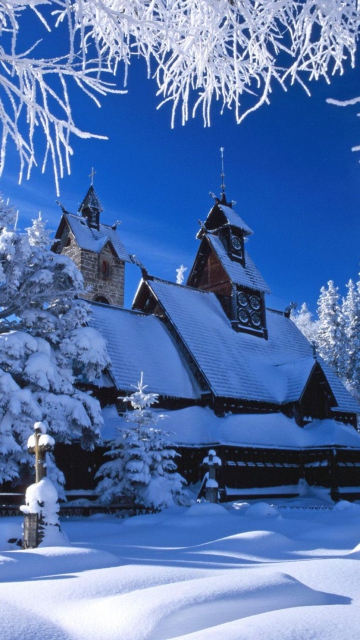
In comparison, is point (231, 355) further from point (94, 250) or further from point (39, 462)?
point (39, 462)

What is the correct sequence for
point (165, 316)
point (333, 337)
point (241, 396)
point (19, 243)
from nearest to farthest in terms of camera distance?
point (19, 243) → point (241, 396) → point (165, 316) → point (333, 337)

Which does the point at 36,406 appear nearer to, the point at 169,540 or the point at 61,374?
the point at 61,374

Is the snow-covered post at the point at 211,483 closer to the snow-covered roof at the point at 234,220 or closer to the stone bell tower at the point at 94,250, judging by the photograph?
the snow-covered roof at the point at 234,220

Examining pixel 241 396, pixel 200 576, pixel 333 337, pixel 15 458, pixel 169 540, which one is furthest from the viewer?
pixel 333 337

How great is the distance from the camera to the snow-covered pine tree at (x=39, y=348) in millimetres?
14203

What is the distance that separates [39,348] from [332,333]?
34.1 m

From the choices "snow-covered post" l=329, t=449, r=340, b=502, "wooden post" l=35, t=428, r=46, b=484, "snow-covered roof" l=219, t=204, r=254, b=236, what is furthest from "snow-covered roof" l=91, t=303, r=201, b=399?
"wooden post" l=35, t=428, r=46, b=484

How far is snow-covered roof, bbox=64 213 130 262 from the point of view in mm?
36812

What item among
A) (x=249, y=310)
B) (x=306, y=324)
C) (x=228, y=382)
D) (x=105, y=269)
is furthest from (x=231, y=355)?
(x=306, y=324)

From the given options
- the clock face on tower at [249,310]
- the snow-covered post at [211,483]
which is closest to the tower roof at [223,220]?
the clock face on tower at [249,310]

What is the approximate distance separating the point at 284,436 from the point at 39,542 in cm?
1615

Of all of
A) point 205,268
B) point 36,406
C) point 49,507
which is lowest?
point 49,507

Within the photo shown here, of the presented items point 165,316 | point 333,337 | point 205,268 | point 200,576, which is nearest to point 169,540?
point 200,576

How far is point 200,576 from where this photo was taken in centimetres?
556
